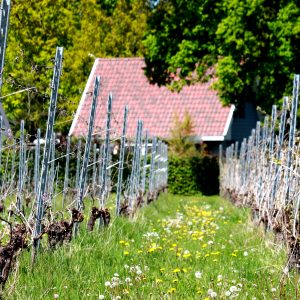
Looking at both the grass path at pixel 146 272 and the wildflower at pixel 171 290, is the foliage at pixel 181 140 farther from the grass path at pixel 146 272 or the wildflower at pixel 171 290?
the wildflower at pixel 171 290

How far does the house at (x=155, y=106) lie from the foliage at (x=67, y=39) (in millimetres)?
1128

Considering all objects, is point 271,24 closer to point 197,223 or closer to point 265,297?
point 197,223

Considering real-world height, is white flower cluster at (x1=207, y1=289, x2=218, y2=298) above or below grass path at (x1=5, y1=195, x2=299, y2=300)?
above

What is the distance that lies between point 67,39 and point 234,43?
13.2m

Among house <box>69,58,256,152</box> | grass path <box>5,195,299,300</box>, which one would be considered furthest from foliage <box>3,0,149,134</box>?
grass path <box>5,195,299,300</box>

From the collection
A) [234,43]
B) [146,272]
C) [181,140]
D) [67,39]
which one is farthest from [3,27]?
[67,39]

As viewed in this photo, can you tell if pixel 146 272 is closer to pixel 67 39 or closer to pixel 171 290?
pixel 171 290

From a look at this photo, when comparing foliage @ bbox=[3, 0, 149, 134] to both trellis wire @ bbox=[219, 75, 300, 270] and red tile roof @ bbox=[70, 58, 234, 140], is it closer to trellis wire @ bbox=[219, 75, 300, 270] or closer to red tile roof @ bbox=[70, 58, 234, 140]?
red tile roof @ bbox=[70, 58, 234, 140]

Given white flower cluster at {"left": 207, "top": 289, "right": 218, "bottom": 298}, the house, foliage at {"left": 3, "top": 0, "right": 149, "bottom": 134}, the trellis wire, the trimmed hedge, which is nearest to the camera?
white flower cluster at {"left": 207, "top": 289, "right": 218, "bottom": 298}

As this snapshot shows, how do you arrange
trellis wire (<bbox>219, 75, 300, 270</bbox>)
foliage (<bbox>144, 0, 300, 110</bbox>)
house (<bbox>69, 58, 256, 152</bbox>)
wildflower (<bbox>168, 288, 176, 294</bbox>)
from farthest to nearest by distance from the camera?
house (<bbox>69, 58, 256, 152</bbox>), foliage (<bbox>144, 0, 300, 110</bbox>), trellis wire (<bbox>219, 75, 300, 270</bbox>), wildflower (<bbox>168, 288, 176, 294</bbox>)

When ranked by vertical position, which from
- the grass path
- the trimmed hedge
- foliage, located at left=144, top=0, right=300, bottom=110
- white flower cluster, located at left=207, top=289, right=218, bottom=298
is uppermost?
foliage, located at left=144, top=0, right=300, bottom=110

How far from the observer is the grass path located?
6652mm

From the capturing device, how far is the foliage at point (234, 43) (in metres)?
25.7

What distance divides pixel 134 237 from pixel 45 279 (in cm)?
379
